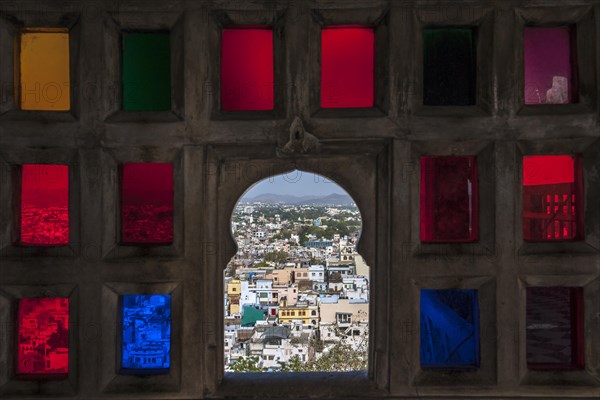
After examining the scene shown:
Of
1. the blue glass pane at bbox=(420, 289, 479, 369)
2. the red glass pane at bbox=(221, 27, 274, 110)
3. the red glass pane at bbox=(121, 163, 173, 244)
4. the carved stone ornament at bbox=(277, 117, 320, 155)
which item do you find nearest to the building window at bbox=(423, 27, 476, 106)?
the carved stone ornament at bbox=(277, 117, 320, 155)

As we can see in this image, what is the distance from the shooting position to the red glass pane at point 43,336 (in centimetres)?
412

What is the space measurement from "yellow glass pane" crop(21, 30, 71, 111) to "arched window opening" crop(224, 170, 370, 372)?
106 inches

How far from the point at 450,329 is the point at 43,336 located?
11.4 feet

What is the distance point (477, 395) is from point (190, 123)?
3287mm

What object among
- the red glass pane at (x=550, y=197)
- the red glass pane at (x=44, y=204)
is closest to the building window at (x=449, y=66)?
the red glass pane at (x=550, y=197)

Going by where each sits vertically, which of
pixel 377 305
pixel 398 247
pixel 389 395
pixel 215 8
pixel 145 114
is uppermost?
pixel 215 8

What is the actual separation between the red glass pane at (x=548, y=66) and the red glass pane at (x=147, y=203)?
316cm

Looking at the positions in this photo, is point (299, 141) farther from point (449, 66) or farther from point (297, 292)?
point (297, 292)

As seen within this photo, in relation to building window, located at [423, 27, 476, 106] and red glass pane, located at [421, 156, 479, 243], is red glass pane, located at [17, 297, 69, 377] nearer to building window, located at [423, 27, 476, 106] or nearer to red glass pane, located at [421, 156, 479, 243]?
red glass pane, located at [421, 156, 479, 243]

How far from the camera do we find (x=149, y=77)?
162 inches

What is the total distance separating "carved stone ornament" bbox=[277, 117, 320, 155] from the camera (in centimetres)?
394

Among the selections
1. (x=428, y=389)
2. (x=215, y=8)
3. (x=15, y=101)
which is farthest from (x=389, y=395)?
(x=15, y=101)

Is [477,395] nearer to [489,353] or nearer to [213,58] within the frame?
[489,353]

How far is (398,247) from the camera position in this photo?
4.02 metres
